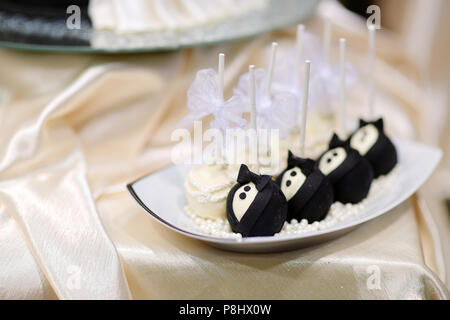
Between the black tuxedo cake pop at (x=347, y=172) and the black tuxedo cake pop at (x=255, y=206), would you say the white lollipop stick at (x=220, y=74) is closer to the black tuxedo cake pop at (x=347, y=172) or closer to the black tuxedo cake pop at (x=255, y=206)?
the black tuxedo cake pop at (x=255, y=206)

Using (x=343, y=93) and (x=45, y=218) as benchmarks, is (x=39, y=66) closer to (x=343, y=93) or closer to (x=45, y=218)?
(x=45, y=218)

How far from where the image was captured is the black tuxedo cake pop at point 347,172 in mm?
806

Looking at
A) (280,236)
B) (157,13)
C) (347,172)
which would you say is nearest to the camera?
(280,236)

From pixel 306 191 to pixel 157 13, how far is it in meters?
0.61

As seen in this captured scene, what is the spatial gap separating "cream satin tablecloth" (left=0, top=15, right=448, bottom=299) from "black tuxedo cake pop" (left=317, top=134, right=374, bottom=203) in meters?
0.06

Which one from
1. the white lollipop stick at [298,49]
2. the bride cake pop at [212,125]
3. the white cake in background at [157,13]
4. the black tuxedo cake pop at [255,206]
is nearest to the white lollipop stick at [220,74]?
the bride cake pop at [212,125]

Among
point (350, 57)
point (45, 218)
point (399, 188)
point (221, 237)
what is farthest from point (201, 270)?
point (350, 57)

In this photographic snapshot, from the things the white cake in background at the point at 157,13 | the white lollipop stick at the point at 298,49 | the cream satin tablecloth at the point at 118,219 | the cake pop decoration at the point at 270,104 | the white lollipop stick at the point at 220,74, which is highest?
the white cake in background at the point at 157,13

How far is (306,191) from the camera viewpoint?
75 centimetres

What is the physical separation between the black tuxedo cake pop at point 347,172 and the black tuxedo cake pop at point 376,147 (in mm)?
46

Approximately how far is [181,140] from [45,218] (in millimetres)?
349

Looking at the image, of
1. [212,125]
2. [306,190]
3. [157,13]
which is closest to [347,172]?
[306,190]

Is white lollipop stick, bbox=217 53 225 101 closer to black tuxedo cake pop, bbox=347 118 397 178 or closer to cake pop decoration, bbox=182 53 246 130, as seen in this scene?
cake pop decoration, bbox=182 53 246 130

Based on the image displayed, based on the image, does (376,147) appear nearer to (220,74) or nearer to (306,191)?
(306,191)
